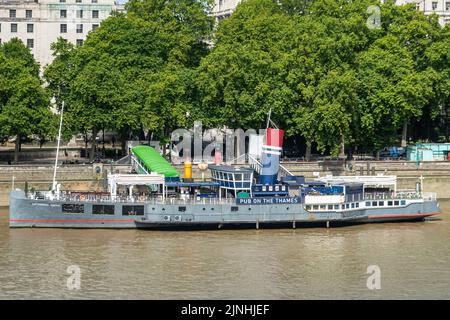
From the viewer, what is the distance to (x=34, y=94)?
101 m

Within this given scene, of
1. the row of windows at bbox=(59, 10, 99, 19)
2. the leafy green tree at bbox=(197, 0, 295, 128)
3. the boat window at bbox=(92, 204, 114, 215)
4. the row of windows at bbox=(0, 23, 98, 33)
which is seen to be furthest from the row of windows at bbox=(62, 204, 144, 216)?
the row of windows at bbox=(59, 10, 99, 19)

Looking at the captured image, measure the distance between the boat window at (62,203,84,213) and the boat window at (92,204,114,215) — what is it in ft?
3.11

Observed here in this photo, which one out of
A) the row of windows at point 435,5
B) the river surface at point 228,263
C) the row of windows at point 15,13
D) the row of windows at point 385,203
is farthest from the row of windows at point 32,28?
the row of windows at point 385,203

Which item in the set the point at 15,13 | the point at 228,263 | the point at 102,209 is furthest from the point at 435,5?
the point at 228,263

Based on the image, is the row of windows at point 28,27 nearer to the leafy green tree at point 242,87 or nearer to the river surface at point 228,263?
the leafy green tree at point 242,87

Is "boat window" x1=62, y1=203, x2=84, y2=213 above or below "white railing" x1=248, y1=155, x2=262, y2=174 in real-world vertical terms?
below

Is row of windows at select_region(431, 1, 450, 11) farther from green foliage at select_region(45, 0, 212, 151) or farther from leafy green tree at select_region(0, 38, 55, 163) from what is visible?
leafy green tree at select_region(0, 38, 55, 163)

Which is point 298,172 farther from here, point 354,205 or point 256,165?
point 354,205

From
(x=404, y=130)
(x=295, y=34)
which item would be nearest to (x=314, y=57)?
(x=295, y=34)

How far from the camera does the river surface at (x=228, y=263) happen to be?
57500 millimetres

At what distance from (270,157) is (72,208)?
16.0 metres

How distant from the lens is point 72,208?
255ft

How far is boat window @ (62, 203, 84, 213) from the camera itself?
77.7 meters
